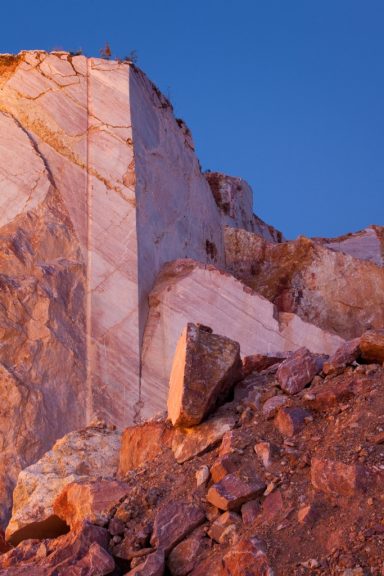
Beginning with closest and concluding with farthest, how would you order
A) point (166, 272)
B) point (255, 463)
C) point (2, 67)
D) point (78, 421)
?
point (255, 463) → point (78, 421) → point (166, 272) → point (2, 67)

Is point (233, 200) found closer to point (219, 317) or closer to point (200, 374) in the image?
point (219, 317)

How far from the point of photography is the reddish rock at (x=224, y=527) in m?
4.55

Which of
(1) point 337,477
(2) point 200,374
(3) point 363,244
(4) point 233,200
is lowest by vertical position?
(2) point 200,374

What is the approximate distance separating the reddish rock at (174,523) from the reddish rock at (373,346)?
1694mm

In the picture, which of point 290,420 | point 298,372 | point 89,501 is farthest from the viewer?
point 298,372

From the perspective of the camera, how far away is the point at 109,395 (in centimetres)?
997

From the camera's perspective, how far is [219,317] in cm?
1103

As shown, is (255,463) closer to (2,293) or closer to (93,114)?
(2,293)

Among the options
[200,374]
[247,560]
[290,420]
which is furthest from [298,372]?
[247,560]

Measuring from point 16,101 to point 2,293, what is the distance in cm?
345

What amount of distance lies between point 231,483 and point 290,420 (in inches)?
25.1

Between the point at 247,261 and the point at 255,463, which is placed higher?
the point at 247,261

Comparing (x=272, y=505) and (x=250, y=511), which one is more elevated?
(x=272, y=505)

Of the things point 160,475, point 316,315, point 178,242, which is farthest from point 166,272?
point 160,475
